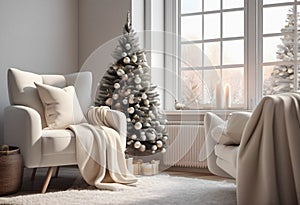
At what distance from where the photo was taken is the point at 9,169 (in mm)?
2859

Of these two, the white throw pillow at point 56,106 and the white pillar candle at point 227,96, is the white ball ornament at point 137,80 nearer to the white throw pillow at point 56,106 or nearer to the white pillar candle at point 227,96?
the white throw pillow at point 56,106

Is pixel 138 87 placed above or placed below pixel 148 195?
above

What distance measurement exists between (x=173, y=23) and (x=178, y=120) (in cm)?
114

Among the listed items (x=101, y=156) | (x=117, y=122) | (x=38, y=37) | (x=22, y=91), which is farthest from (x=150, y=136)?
(x=38, y=37)

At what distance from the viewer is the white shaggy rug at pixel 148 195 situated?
2.59m

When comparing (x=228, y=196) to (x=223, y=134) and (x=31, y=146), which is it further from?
(x=31, y=146)

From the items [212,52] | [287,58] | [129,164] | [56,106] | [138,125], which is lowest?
[129,164]

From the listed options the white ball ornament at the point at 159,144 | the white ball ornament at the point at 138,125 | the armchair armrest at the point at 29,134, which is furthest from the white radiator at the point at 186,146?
the armchair armrest at the point at 29,134

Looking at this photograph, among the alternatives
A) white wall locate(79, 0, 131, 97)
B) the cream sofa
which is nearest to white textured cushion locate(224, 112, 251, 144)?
the cream sofa

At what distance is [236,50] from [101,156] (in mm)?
1922

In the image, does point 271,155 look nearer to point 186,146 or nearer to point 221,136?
point 221,136

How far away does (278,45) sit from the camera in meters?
3.99

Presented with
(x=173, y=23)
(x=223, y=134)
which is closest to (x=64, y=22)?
(x=173, y=23)

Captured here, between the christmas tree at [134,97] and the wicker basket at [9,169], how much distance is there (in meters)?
1.13
